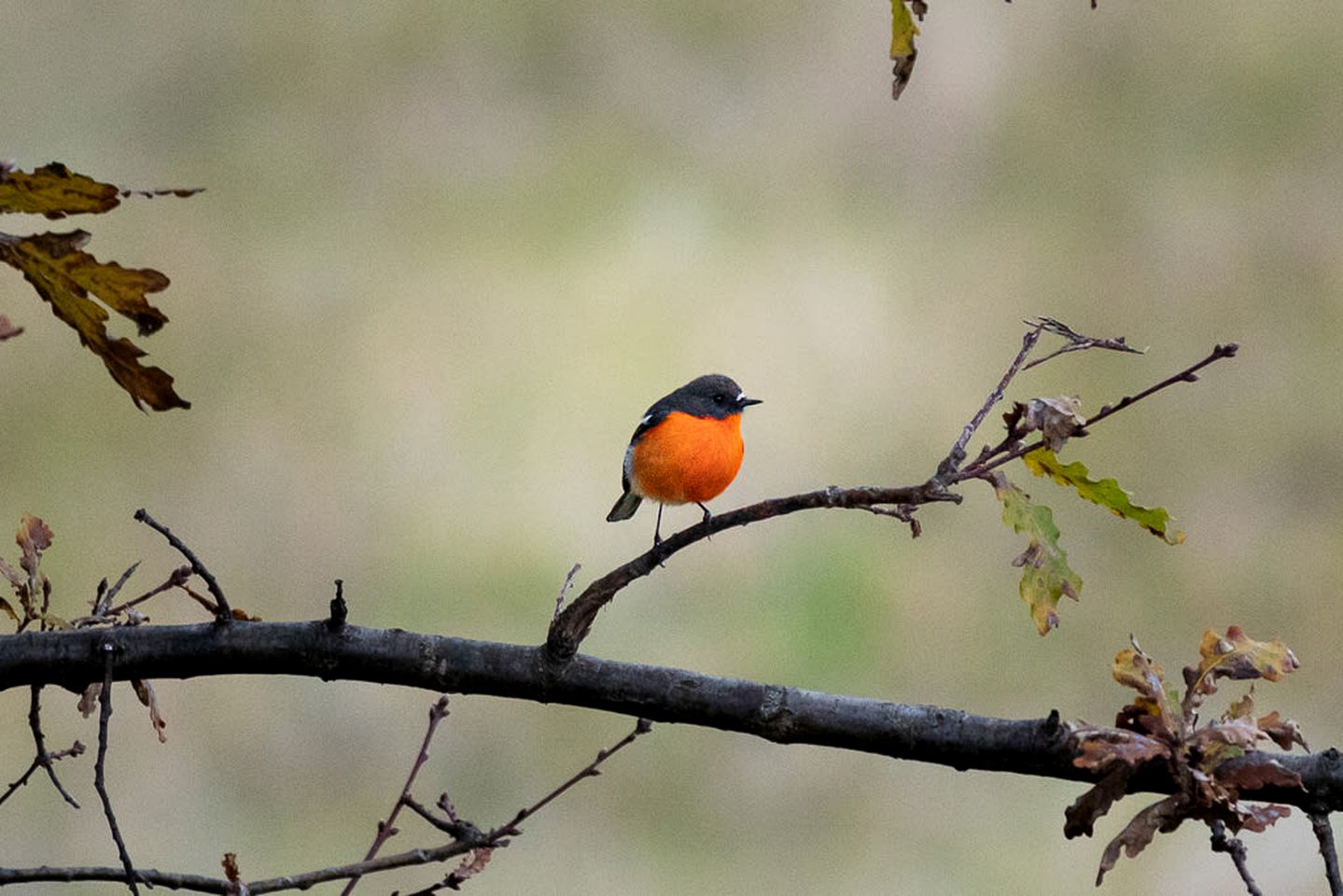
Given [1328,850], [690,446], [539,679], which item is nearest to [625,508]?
[690,446]

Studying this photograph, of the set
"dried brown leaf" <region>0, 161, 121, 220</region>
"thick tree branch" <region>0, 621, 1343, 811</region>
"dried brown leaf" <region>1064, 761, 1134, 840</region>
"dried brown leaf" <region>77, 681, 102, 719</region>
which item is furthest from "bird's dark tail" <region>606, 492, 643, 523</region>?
"dried brown leaf" <region>0, 161, 121, 220</region>

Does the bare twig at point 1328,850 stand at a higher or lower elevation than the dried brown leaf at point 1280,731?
lower

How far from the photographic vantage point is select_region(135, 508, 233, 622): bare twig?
0.90 meters

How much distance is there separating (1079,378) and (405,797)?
211 cm

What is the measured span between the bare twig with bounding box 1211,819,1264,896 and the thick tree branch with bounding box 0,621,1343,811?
0.11 m

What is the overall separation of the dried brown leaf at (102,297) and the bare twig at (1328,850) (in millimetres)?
754

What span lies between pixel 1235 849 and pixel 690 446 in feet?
2.26

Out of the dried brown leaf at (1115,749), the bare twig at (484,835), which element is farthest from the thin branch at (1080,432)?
the bare twig at (484,835)

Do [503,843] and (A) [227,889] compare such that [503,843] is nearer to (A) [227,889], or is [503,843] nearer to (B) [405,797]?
(B) [405,797]

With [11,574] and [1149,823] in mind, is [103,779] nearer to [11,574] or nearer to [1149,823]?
[11,574]

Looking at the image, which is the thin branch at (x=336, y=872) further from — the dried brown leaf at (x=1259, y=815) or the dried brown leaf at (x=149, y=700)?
the dried brown leaf at (x=1259, y=815)

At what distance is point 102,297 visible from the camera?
2.58 ft

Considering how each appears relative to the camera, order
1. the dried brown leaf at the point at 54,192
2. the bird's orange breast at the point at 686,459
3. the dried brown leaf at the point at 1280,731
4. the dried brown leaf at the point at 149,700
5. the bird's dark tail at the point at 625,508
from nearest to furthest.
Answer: the dried brown leaf at the point at 54,192, the dried brown leaf at the point at 1280,731, the dried brown leaf at the point at 149,700, the bird's orange breast at the point at 686,459, the bird's dark tail at the point at 625,508

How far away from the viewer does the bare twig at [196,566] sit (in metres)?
0.90
